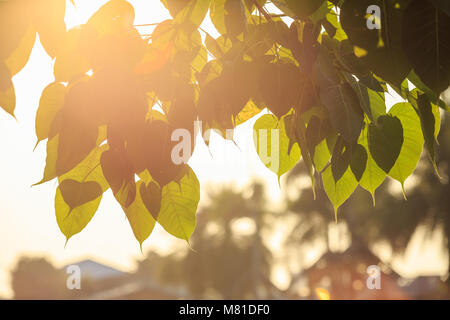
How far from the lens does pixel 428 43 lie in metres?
0.59

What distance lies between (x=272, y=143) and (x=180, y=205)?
0.22m

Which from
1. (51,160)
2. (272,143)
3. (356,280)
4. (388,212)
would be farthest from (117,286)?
(51,160)

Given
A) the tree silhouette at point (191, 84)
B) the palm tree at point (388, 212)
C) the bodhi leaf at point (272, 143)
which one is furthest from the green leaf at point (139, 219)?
the palm tree at point (388, 212)

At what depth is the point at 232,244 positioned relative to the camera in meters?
41.3

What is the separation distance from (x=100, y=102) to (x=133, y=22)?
12 cm

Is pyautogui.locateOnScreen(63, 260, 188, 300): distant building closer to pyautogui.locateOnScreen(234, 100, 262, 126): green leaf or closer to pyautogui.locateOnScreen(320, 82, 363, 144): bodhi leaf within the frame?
pyautogui.locateOnScreen(234, 100, 262, 126): green leaf

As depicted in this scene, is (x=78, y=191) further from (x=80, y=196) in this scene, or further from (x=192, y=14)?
(x=192, y=14)

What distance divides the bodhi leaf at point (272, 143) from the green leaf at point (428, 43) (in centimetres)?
29

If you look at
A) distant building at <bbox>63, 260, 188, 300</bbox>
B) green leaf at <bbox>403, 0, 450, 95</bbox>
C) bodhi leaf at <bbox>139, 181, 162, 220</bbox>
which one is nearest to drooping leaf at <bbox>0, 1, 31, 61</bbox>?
bodhi leaf at <bbox>139, 181, 162, 220</bbox>

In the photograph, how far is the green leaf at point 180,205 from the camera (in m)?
0.70

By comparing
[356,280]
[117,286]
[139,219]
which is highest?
[117,286]
